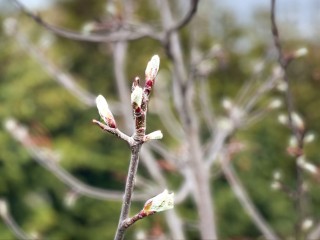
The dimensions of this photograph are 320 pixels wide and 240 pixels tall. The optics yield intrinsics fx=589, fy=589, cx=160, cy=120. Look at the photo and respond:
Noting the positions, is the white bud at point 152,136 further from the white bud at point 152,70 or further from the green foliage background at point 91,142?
the green foliage background at point 91,142

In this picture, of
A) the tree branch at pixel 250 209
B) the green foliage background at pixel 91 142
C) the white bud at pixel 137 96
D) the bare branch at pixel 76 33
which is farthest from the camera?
the green foliage background at pixel 91 142

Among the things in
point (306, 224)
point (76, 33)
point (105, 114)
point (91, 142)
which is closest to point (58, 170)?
point (76, 33)

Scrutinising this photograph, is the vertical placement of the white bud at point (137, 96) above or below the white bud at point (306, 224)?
below

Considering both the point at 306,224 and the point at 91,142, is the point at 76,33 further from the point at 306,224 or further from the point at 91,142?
the point at 91,142

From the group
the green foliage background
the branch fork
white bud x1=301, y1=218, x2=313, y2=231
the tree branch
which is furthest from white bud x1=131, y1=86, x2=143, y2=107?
the green foliage background

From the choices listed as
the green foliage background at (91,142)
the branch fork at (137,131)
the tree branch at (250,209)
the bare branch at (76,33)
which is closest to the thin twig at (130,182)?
the branch fork at (137,131)

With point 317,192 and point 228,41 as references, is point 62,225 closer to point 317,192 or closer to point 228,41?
point 317,192

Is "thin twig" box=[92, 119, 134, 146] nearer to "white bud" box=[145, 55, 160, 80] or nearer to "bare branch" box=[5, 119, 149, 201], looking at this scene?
"white bud" box=[145, 55, 160, 80]

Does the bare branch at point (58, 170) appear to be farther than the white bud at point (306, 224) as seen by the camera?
Yes

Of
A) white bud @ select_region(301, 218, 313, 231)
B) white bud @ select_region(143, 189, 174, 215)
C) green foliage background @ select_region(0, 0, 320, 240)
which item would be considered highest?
green foliage background @ select_region(0, 0, 320, 240)

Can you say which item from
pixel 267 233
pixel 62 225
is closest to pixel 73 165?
pixel 62 225
